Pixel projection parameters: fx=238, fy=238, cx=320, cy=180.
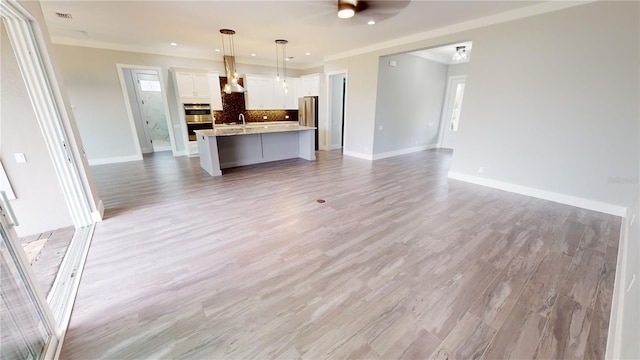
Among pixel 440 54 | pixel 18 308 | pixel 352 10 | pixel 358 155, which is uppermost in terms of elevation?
pixel 440 54

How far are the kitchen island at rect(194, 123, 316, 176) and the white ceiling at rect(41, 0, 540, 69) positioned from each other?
188 centimetres

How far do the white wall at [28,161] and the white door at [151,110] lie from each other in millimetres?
5300

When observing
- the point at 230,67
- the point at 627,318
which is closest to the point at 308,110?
the point at 230,67

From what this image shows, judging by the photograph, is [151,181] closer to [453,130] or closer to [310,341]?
[310,341]

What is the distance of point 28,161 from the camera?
2.50 metres

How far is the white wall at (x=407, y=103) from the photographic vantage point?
597cm

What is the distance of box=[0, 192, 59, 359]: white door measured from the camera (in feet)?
3.83

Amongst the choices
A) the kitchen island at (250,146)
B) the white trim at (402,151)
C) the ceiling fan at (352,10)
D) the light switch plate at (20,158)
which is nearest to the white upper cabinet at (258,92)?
the kitchen island at (250,146)

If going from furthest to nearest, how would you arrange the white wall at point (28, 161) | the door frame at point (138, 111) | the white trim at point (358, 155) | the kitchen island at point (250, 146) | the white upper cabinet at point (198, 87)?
1. the door frame at point (138, 111)
2. the white trim at point (358, 155)
3. the white upper cabinet at point (198, 87)
4. the kitchen island at point (250, 146)
5. the white wall at point (28, 161)

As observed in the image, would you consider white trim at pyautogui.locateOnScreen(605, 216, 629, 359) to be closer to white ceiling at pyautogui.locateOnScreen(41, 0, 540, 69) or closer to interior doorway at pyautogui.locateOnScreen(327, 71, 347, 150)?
white ceiling at pyautogui.locateOnScreen(41, 0, 540, 69)

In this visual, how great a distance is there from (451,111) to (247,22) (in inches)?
258

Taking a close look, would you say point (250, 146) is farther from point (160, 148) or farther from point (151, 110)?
point (151, 110)

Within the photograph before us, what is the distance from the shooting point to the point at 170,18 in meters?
3.81

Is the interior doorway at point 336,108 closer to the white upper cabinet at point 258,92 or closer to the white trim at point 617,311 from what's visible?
the white upper cabinet at point 258,92
